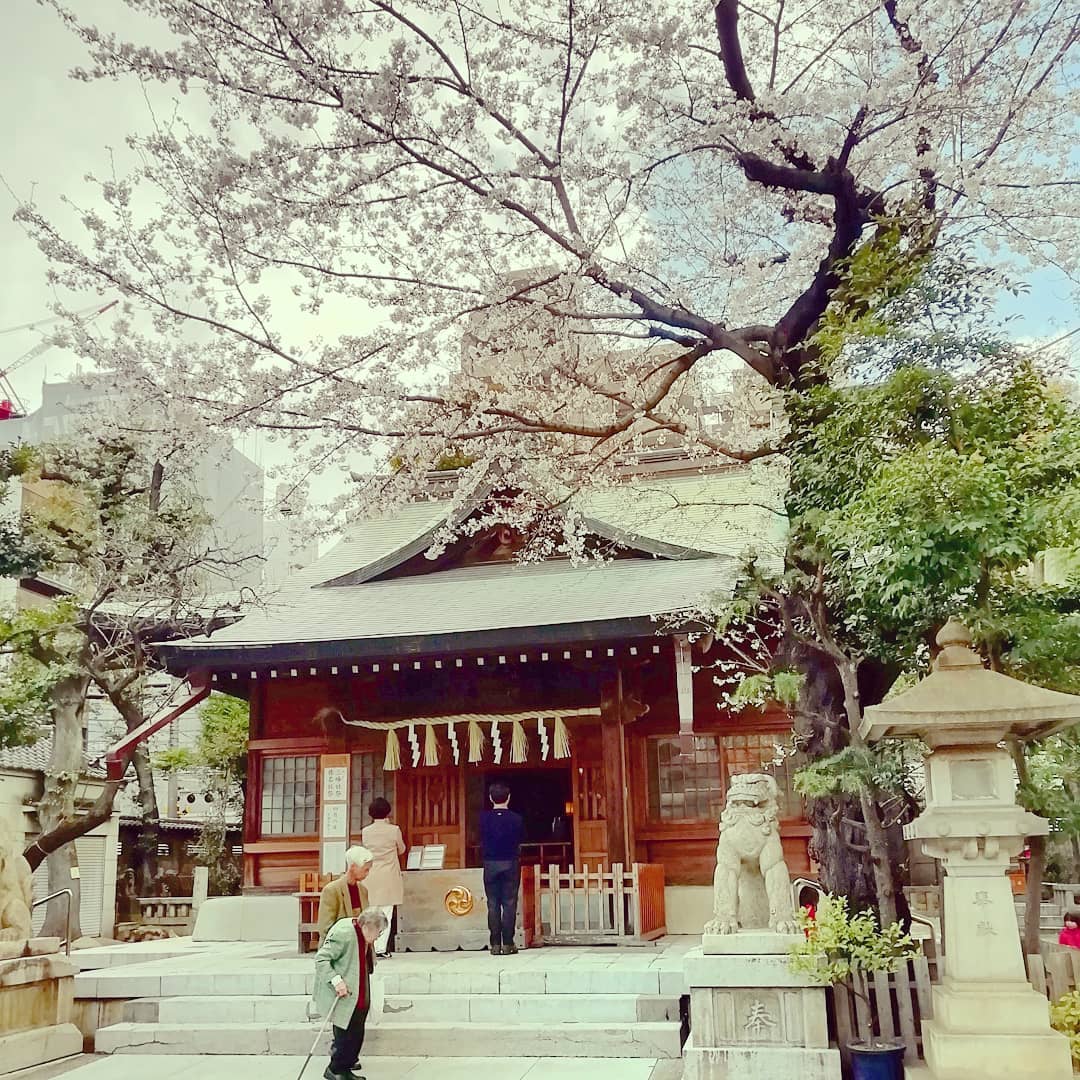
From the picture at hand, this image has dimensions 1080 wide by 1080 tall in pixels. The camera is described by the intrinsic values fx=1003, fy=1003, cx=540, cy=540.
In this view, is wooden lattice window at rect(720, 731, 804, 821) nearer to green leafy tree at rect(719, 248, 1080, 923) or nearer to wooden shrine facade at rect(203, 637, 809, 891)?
wooden shrine facade at rect(203, 637, 809, 891)

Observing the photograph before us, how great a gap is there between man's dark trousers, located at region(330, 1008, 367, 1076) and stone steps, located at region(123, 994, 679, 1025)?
4.26 feet

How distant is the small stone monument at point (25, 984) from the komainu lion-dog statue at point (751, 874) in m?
5.13

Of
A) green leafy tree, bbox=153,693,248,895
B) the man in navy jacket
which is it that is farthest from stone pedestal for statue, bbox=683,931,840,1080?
green leafy tree, bbox=153,693,248,895

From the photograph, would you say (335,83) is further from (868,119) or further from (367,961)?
(367,961)

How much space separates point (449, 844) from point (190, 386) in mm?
6341

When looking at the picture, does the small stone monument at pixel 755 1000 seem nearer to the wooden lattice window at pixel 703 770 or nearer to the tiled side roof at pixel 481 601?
the tiled side roof at pixel 481 601

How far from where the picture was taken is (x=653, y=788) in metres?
12.1

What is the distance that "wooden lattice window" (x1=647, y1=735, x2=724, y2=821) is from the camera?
38.9 feet

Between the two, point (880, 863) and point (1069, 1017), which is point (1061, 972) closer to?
point (1069, 1017)

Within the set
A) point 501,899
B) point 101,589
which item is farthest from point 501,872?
point 101,589

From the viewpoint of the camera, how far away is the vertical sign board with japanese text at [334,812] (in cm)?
1167

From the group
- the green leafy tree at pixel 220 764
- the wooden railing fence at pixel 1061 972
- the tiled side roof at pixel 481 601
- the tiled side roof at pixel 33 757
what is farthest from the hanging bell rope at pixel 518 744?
the tiled side roof at pixel 33 757

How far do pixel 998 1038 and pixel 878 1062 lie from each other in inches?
29.4

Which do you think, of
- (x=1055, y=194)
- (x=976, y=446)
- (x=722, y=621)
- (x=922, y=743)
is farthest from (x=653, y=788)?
(x=1055, y=194)
